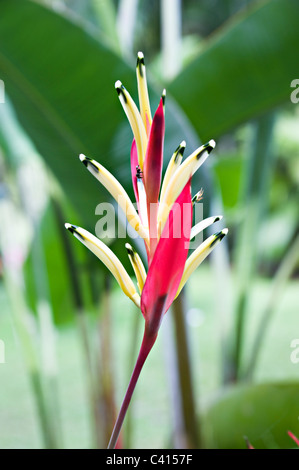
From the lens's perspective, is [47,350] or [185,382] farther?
[47,350]

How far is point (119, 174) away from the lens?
0.31 metres

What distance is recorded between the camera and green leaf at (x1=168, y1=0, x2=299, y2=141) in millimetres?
328

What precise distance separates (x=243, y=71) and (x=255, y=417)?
22 centimetres

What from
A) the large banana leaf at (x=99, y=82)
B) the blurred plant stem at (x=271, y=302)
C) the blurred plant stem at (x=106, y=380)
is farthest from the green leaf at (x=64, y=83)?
the blurred plant stem at (x=271, y=302)

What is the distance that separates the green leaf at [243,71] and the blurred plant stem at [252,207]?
0.31ft

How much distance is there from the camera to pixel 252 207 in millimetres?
482

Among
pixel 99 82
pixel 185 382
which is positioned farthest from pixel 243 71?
pixel 185 382

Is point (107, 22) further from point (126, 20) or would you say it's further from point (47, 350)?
point (47, 350)

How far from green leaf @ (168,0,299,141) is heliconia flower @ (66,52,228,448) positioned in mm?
250

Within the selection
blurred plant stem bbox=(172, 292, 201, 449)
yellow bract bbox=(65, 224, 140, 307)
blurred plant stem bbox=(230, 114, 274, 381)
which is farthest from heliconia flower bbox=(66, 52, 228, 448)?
blurred plant stem bbox=(230, 114, 274, 381)

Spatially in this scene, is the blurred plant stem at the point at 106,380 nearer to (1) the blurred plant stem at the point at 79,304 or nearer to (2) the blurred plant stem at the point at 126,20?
(1) the blurred plant stem at the point at 79,304

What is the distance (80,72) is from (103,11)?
182 millimetres
